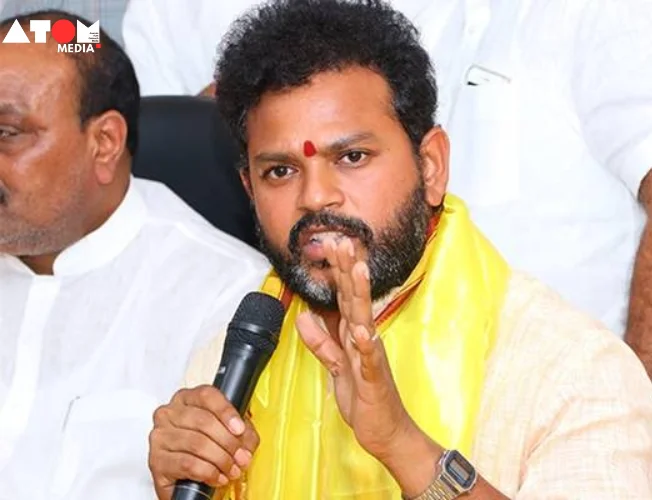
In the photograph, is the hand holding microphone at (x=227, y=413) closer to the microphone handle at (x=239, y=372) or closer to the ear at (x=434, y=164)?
the microphone handle at (x=239, y=372)

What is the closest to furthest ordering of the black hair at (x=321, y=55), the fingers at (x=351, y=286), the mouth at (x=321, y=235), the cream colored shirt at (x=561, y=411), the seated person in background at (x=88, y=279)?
the fingers at (x=351, y=286) → the cream colored shirt at (x=561, y=411) → the mouth at (x=321, y=235) → the black hair at (x=321, y=55) → the seated person in background at (x=88, y=279)

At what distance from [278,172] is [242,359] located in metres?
0.30

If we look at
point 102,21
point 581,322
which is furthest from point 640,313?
point 102,21

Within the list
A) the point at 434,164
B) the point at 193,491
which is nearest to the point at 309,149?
the point at 434,164

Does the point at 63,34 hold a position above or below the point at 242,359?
above

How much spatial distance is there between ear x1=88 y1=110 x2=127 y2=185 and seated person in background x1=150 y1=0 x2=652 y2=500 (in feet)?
2.01

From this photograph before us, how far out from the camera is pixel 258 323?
161cm

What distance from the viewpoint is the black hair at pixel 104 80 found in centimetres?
245

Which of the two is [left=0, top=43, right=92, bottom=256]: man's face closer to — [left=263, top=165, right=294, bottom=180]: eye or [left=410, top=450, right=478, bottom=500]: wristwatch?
[left=263, top=165, right=294, bottom=180]: eye

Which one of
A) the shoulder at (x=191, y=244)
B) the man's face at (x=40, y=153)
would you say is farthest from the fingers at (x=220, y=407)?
the man's face at (x=40, y=153)

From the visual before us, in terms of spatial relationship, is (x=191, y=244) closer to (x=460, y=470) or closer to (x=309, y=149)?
(x=309, y=149)

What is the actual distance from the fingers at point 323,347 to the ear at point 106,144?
3.53ft

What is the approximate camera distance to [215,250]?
2.43 m

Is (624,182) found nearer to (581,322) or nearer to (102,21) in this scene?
(581,322)
